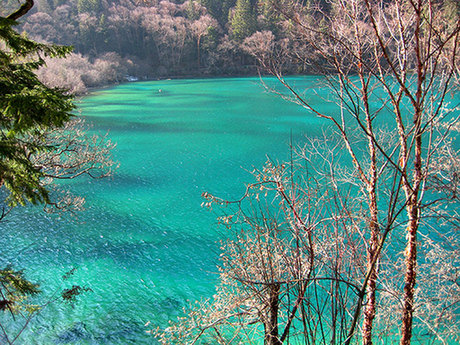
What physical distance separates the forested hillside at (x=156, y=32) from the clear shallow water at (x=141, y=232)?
3462cm

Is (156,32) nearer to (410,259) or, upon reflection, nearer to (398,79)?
(410,259)

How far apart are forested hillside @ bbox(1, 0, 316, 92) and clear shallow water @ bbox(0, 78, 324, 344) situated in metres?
34.6

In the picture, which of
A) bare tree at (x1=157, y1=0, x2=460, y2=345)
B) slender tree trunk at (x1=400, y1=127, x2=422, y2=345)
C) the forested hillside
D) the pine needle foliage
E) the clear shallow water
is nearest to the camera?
bare tree at (x1=157, y1=0, x2=460, y2=345)

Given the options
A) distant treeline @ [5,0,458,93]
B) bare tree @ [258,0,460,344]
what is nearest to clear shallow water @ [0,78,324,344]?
bare tree @ [258,0,460,344]

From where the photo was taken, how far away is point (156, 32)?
59344mm

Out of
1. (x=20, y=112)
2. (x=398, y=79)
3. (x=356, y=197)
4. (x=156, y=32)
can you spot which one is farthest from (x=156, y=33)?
(x=398, y=79)

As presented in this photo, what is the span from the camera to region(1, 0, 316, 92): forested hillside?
55281 millimetres

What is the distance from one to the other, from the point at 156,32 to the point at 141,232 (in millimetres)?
54142

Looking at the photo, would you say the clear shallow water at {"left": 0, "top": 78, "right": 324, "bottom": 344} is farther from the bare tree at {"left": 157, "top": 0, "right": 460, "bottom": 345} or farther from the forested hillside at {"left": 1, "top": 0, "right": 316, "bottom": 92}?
the forested hillside at {"left": 1, "top": 0, "right": 316, "bottom": 92}

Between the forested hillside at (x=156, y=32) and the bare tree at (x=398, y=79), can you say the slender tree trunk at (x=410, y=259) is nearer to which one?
the bare tree at (x=398, y=79)

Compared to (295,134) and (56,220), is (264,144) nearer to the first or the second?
(295,134)

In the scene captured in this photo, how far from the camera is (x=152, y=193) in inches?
619

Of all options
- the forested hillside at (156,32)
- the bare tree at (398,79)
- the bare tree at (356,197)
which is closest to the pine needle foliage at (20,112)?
the bare tree at (356,197)

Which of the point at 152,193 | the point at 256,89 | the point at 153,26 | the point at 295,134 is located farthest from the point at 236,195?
the point at 153,26
